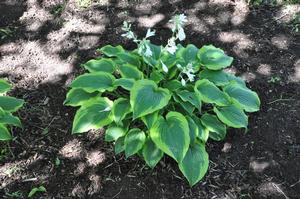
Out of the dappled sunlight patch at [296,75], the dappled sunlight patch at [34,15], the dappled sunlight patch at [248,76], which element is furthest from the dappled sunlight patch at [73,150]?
A: the dappled sunlight patch at [296,75]

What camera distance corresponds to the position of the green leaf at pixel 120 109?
3.09 m

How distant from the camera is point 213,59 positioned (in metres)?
3.50

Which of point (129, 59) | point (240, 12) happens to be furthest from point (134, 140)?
point (240, 12)

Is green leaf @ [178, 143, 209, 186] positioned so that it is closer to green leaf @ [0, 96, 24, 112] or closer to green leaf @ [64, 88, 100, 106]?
green leaf @ [64, 88, 100, 106]

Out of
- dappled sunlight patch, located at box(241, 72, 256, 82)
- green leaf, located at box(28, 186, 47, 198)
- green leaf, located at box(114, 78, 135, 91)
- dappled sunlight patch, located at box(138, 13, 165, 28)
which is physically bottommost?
dappled sunlight patch, located at box(241, 72, 256, 82)

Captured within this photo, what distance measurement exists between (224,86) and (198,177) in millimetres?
895

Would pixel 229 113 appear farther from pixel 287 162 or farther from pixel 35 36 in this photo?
pixel 35 36

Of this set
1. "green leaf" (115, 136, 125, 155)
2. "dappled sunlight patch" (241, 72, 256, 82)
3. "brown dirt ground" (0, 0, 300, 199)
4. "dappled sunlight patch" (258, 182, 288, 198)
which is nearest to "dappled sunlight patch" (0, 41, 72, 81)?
"brown dirt ground" (0, 0, 300, 199)

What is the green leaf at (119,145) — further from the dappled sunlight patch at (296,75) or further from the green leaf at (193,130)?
the dappled sunlight patch at (296,75)

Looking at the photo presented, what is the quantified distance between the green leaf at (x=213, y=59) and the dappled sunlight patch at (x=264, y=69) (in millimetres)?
687

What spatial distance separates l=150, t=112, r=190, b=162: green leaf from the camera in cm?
285

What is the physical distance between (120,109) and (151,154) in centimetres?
43

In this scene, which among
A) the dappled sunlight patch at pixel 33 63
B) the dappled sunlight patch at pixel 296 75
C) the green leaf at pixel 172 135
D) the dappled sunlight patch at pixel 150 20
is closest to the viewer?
the green leaf at pixel 172 135

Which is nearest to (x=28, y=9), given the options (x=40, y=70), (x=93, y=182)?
(x=40, y=70)
